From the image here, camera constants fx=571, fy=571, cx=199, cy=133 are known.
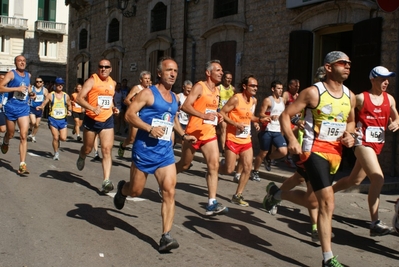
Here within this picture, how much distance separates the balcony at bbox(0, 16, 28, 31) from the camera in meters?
49.6

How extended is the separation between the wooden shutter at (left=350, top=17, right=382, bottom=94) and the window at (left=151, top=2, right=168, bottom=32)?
10384 mm

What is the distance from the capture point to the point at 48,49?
52.9 meters

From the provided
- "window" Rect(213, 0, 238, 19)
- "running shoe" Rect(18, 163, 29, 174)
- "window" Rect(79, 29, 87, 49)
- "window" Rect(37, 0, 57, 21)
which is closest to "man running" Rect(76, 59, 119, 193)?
"running shoe" Rect(18, 163, 29, 174)

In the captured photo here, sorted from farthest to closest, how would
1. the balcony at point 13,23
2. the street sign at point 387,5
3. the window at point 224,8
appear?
the balcony at point 13,23 < the window at point 224,8 < the street sign at point 387,5

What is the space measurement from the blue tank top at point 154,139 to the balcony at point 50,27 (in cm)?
4846

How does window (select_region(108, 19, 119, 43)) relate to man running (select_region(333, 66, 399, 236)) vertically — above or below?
above

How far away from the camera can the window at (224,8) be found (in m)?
16.9

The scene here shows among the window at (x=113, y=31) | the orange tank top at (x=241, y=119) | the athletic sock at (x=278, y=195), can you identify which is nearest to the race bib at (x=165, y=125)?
the athletic sock at (x=278, y=195)

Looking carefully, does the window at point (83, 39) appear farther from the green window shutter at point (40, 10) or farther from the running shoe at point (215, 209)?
the running shoe at point (215, 209)

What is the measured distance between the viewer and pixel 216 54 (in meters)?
17.6

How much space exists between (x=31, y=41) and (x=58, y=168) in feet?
144

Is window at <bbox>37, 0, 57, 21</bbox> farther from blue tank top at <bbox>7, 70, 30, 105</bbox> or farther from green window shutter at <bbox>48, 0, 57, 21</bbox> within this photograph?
blue tank top at <bbox>7, 70, 30, 105</bbox>

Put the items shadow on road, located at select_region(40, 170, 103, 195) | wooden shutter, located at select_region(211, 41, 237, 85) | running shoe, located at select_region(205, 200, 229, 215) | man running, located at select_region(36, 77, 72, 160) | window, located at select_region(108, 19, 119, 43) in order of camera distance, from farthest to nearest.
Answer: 1. window, located at select_region(108, 19, 119, 43)
2. wooden shutter, located at select_region(211, 41, 237, 85)
3. man running, located at select_region(36, 77, 72, 160)
4. shadow on road, located at select_region(40, 170, 103, 195)
5. running shoe, located at select_region(205, 200, 229, 215)

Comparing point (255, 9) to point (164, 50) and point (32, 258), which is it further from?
point (32, 258)
